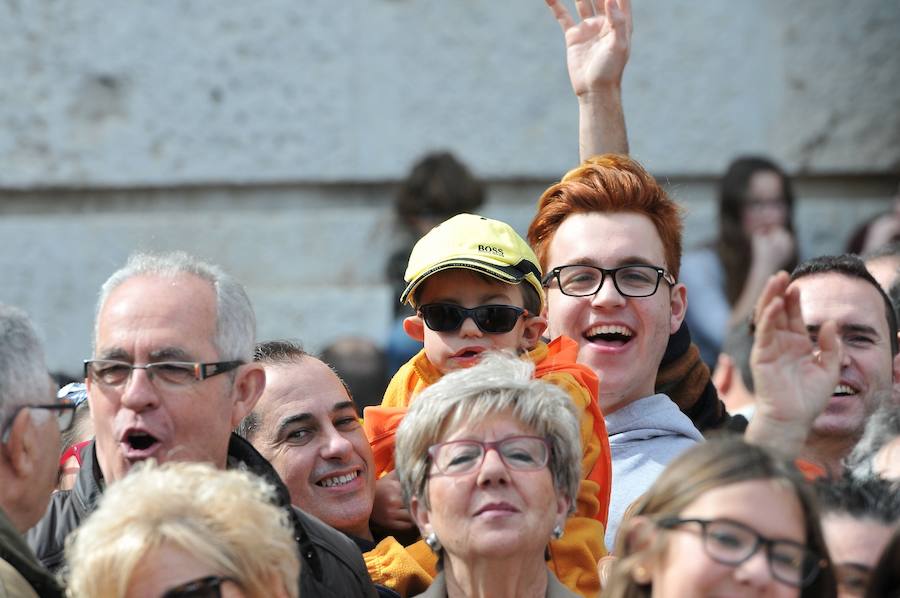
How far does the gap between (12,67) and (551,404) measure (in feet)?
12.6

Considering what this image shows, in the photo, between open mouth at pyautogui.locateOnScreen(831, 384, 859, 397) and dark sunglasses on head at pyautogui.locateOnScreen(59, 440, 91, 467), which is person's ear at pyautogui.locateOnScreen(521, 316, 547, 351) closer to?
open mouth at pyautogui.locateOnScreen(831, 384, 859, 397)

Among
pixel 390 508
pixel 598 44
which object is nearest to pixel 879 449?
pixel 390 508

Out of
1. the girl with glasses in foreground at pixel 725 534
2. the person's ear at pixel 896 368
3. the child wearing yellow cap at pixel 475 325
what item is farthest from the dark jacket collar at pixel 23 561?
the person's ear at pixel 896 368

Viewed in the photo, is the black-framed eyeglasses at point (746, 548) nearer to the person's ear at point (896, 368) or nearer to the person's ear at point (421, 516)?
the person's ear at point (421, 516)

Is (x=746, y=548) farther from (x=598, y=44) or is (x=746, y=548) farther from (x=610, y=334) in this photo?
(x=598, y=44)

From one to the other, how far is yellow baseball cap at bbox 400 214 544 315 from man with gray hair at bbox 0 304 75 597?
→ 954mm

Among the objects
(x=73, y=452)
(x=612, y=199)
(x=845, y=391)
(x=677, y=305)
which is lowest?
(x=73, y=452)

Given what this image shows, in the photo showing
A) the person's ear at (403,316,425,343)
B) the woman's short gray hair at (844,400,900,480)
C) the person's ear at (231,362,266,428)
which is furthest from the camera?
the person's ear at (403,316,425,343)

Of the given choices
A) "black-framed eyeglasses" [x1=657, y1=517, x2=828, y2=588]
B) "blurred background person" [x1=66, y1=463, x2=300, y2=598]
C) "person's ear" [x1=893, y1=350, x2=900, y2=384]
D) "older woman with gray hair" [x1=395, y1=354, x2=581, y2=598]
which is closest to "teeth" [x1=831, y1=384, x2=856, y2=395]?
"person's ear" [x1=893, y1=350, x2=900, y2=384]

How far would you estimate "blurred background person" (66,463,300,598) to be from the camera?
2865 millimetres

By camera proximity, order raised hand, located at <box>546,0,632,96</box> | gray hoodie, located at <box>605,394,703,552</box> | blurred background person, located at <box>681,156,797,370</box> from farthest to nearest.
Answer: blurred background person, located at <box>681,156,797,370</box> → raised hand, located at <box>546,0,632,96</box> → gray hoodie, located at <box>605,394,703,552</box>

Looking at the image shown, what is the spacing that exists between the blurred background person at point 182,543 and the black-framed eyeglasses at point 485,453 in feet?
1.37

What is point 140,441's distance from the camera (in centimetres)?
348

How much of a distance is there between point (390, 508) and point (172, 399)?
740 millimetres
